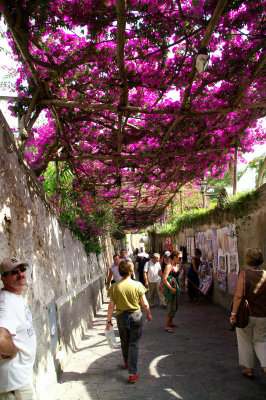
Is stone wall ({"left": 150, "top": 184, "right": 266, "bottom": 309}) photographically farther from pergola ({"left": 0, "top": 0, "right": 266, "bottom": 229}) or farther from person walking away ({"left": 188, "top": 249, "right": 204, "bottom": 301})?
pergola ({"left": 0, "top": 0, "right": 266, "bottom": 229})

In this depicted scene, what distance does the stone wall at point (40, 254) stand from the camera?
391cm

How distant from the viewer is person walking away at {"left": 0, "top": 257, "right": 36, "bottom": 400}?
8.61 feet

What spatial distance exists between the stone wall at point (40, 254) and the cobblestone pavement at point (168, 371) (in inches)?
13.9

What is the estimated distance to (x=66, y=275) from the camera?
6.99m

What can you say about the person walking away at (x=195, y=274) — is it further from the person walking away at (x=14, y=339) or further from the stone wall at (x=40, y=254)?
the person walking away at (x=14, y=339)

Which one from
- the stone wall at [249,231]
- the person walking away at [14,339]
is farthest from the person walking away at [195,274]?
the person walking away at [14,339]

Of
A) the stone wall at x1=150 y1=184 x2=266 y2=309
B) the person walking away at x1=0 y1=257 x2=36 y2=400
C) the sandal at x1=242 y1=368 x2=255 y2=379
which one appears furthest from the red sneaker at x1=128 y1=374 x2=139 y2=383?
the stone wall at x1=150 y1=184 x2=266 y2=309

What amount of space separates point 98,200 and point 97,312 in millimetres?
3911

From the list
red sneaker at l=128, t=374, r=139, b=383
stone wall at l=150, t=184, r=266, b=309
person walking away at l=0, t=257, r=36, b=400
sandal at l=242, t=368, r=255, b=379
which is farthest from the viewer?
stone wall at l=150, t=184, r=266, b=309

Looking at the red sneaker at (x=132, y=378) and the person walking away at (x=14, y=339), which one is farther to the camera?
the red sneaker at (x=132, y=378)

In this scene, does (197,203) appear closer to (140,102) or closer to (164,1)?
(140,102)

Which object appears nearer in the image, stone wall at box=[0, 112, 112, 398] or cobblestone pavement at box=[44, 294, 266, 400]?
stone wall at box=[0, 112, 112, 398]

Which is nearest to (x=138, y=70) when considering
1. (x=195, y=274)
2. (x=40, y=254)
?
(x=40, y=254)

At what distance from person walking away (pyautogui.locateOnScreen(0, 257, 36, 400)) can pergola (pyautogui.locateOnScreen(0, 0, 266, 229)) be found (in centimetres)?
253
